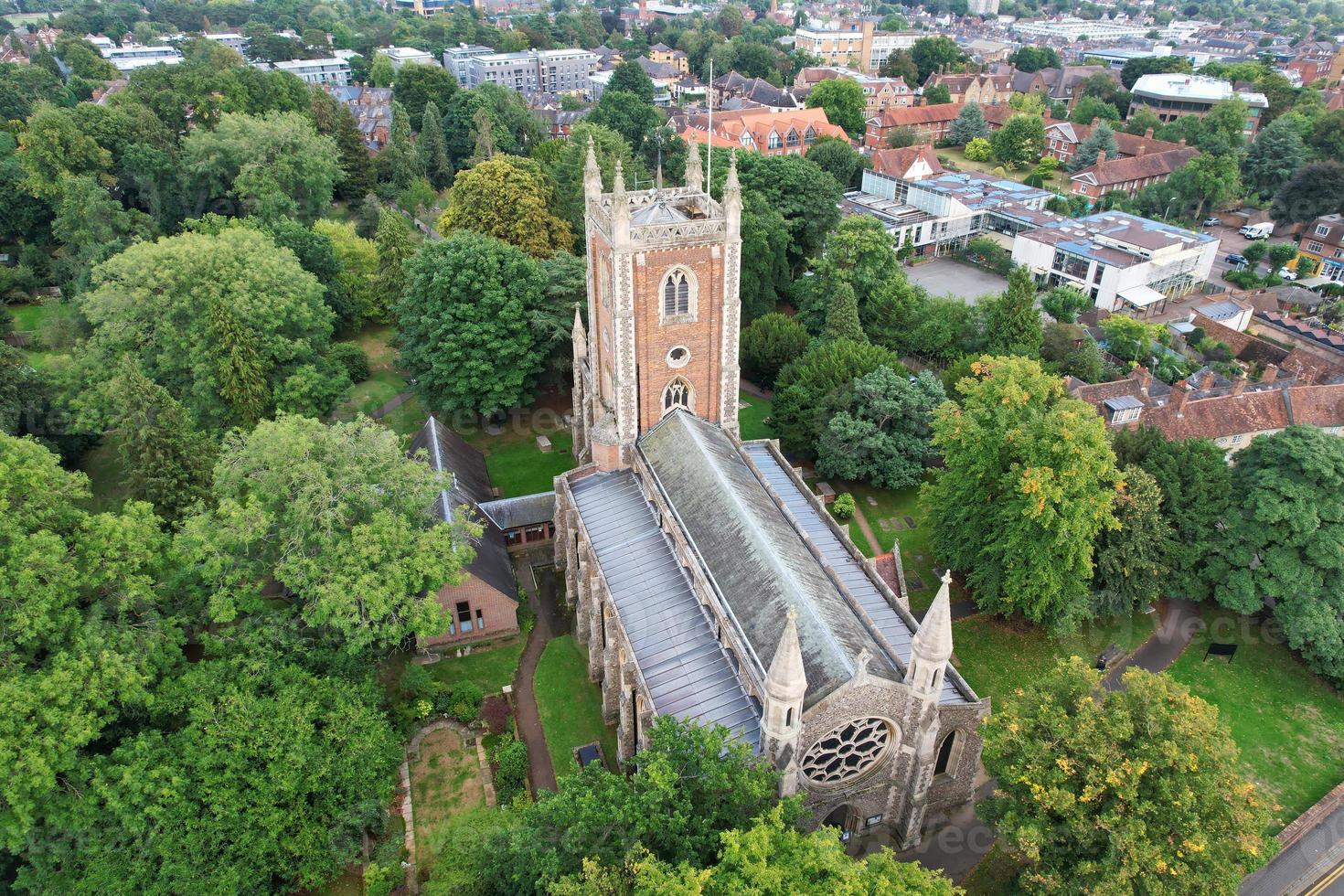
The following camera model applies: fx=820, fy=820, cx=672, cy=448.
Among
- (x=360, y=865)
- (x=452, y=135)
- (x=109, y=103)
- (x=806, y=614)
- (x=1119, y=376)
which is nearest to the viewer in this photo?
(x=806, y=614)

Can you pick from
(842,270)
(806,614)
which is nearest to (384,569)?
(806,614)

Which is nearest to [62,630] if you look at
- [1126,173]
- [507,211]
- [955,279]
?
[507,211]

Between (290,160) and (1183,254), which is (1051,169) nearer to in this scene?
(1183,254)

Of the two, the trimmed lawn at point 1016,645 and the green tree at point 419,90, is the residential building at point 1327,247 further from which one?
the green tree at point 419,90

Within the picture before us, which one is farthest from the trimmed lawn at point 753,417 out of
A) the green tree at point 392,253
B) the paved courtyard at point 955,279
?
the green tree at point 392,253

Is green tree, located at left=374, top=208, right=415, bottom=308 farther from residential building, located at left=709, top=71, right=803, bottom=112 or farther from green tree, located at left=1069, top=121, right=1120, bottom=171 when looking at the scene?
green tree, located at left=1069, top=121, right=1120, bottom=171

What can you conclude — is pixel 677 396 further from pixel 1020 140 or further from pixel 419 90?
pixel 1020 140
